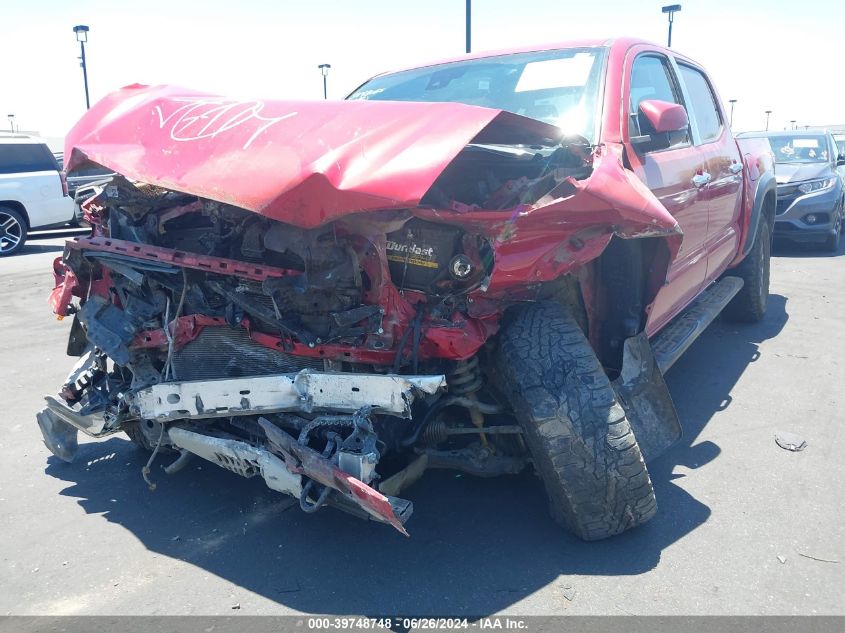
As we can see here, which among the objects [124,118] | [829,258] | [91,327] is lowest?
[829,258]

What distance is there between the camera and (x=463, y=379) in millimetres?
2885

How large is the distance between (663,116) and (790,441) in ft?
6.43

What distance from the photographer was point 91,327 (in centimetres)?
318

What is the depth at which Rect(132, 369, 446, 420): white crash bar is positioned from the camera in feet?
8.55

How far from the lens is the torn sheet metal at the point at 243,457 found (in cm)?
271

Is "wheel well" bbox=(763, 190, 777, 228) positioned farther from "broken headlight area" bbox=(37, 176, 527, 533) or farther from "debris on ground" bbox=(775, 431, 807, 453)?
"broken headlight area" bbox=(37, 176, 527, 533)

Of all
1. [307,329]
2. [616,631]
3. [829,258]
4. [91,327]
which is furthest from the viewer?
[829,258]

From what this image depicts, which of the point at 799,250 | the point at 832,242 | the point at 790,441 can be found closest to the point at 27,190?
the point at 790,441

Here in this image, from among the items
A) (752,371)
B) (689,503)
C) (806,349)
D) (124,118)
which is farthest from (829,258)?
(124,118)

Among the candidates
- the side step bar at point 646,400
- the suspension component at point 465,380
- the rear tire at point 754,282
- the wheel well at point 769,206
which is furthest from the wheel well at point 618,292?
the wheel well at point 769,206

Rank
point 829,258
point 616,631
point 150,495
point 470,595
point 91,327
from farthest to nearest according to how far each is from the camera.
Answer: point 829,258, point 150,495, point 91,327, point 470,595, point 616,631

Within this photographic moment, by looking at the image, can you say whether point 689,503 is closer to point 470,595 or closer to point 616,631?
point 616,631

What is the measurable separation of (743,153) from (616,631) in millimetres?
4309

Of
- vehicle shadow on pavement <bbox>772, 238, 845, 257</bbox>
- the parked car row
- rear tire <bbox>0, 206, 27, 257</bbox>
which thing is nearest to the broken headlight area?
vehicle shadow on pavement <bbox>772, 238, 845, 257</bbox>
